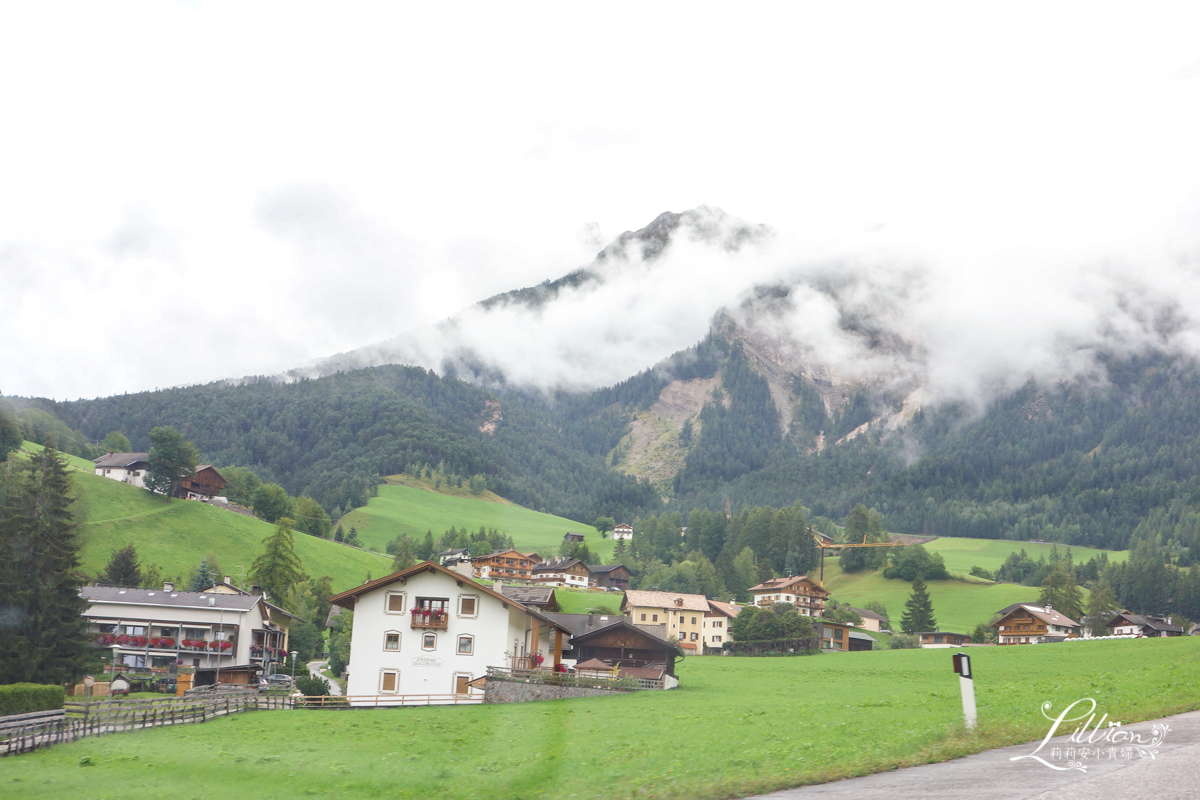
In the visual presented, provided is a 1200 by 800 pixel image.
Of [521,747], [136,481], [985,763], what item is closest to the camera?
[985,763]

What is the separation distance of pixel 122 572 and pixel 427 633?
181 feet

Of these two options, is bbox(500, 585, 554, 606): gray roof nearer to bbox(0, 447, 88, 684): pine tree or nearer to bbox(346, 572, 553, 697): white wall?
bbox(346, 572, 553, 697): white wall

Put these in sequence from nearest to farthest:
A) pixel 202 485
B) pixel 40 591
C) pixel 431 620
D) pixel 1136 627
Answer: pixel 40 591
pixel 431 620
pixel 1136 627
pixel 202 485

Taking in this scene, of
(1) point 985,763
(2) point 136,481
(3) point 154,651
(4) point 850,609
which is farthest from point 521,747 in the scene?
(2) point 136,481

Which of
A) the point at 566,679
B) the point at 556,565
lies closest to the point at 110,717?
the point at 566,679

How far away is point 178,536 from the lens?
113m

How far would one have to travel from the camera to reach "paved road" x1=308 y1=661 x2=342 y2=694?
61487 mm

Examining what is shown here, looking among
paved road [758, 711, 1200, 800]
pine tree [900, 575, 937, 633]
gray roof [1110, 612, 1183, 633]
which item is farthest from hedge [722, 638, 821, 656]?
paved road [758, 711, 1200, 800]

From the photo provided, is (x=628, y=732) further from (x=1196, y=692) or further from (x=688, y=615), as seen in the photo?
(x=688, y=615)

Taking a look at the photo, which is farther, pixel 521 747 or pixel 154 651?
pixel 154 651

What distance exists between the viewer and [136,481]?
487ft

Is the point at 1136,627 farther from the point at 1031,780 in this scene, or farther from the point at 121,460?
the point at 121,460

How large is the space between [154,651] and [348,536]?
9369 cm
